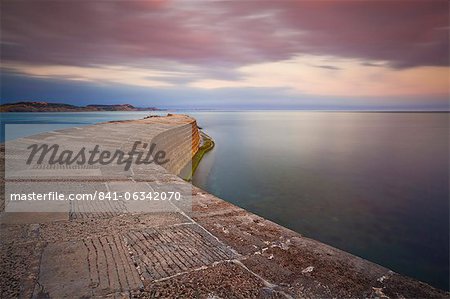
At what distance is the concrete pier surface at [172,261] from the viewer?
82.4 inches

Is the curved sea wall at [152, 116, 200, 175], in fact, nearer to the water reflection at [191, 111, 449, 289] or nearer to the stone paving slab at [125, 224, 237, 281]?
the water reflection at [191, 111, 449, 289]

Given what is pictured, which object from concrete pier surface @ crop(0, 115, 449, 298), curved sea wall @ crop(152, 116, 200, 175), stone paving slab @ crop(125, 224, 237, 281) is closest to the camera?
concrete pier surface @ crop(0, 115, 449, 298)

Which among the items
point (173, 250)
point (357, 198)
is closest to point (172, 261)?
point (173, 250)

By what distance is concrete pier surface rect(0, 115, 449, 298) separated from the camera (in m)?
2.09

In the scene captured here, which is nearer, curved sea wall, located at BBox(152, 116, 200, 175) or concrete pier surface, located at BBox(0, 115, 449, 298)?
concrete pier surface, located at BBox(0, 115, 449, 298)

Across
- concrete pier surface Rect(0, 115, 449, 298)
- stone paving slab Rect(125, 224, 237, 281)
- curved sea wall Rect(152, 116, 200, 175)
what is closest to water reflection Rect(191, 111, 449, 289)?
curved sea wall Rect(152, 116, 200, 175)

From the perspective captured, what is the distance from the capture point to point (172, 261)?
2.46 metres

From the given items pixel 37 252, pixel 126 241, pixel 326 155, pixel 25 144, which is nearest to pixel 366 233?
pixel 126 241

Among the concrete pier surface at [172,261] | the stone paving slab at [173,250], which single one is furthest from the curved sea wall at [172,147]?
the stone paving slab at [173,250]

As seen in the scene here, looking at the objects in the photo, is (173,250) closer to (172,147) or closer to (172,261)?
(172,261)

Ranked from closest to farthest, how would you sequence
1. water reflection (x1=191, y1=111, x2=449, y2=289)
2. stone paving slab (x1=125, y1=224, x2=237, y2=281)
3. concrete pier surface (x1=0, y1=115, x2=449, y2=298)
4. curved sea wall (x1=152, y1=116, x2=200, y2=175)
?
concrete pier surface (x1=0, y1=115, x2=449, y2=298) → stone paving slab (x1=125, y1=224, x2=237, y2=281) → water reflection (x1=191, y1=111, x2=449, y2=289) → curved sea wall (x1=152, y1=116, x2=200, y2=175)

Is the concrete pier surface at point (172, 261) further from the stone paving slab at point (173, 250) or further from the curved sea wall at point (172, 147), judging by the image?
the curved sea wall at point (172, 147)

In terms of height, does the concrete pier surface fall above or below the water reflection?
above

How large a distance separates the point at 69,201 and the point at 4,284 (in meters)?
1.99
